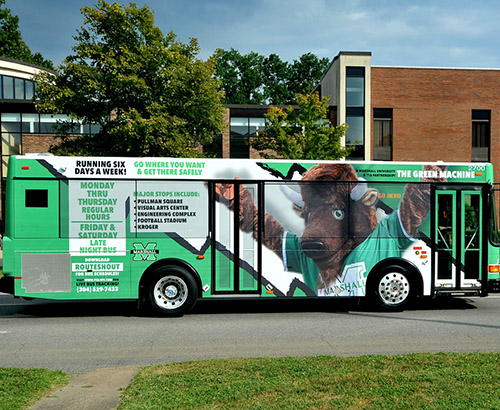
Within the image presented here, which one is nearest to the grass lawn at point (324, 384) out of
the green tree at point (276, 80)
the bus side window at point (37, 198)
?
the bus side window at point (37, 198)

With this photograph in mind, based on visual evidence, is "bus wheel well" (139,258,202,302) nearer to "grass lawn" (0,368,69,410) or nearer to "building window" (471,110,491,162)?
"grass lawn" (0,368,69,410)

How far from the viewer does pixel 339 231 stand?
10.2 meters

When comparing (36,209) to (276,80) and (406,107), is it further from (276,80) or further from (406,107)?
(276,80)

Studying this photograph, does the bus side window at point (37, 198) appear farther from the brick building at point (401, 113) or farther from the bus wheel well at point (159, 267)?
the brick building at point (401, 113)

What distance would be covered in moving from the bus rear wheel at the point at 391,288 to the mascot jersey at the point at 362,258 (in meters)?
0.26

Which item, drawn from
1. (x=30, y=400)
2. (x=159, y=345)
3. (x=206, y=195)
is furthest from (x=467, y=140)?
(x=30, y=400)

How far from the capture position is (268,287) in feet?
32.9

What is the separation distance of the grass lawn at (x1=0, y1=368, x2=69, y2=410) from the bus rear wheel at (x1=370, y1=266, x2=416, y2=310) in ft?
20.7

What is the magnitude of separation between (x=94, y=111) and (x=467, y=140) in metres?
26.9

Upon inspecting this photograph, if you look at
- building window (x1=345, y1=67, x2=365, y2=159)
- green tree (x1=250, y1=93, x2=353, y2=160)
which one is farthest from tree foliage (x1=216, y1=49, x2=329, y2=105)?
green tree (x1=250, y1=93, x2=353, y2=160)

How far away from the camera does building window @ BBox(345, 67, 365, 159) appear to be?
1391 inches

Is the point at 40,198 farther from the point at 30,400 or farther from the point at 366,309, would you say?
the point at 366,309

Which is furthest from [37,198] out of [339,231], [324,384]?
[324,384]

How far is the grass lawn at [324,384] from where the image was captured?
4871 mm
